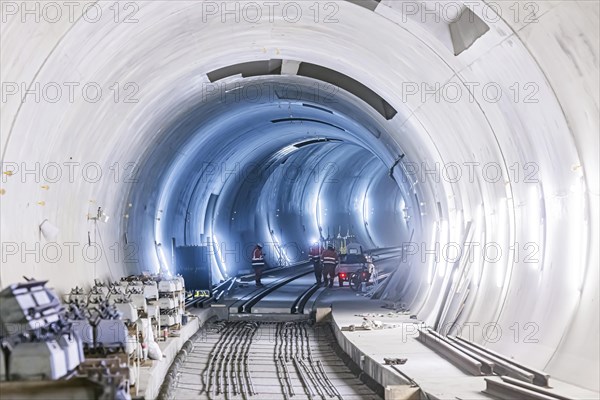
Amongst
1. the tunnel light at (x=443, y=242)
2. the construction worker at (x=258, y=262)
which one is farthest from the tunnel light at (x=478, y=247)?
the construction worker at (x=258, y=262)

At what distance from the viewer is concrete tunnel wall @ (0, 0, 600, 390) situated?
8.95 m

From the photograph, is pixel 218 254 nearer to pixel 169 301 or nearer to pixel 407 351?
pixel 169 301

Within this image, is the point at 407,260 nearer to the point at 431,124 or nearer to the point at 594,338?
the point at 431,124

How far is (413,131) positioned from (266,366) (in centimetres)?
504

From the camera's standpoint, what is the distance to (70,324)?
7.79 metres

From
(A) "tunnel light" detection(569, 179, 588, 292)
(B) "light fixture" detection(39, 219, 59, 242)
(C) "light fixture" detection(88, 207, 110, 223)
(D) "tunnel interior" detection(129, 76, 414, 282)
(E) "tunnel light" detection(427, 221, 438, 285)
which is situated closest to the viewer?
(A) "tunnel light" detection(569, 179, 588, 292)

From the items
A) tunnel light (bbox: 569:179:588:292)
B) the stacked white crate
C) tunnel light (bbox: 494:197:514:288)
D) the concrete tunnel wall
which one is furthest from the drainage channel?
tunnel light (bbox: 569:179:588:292)

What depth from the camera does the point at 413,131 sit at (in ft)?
53.3

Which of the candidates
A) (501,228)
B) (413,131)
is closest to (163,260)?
(413,131)

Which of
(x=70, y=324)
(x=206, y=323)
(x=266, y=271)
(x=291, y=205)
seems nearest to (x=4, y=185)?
(x=70, y=324)

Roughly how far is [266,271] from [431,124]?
17.8m

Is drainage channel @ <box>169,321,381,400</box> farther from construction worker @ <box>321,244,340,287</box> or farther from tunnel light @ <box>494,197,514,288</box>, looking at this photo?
construction worker @ <box>321,244,340,287</box>

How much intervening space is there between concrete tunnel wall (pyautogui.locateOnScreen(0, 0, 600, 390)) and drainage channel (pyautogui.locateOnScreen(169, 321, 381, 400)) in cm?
197

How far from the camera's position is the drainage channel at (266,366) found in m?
11.8
